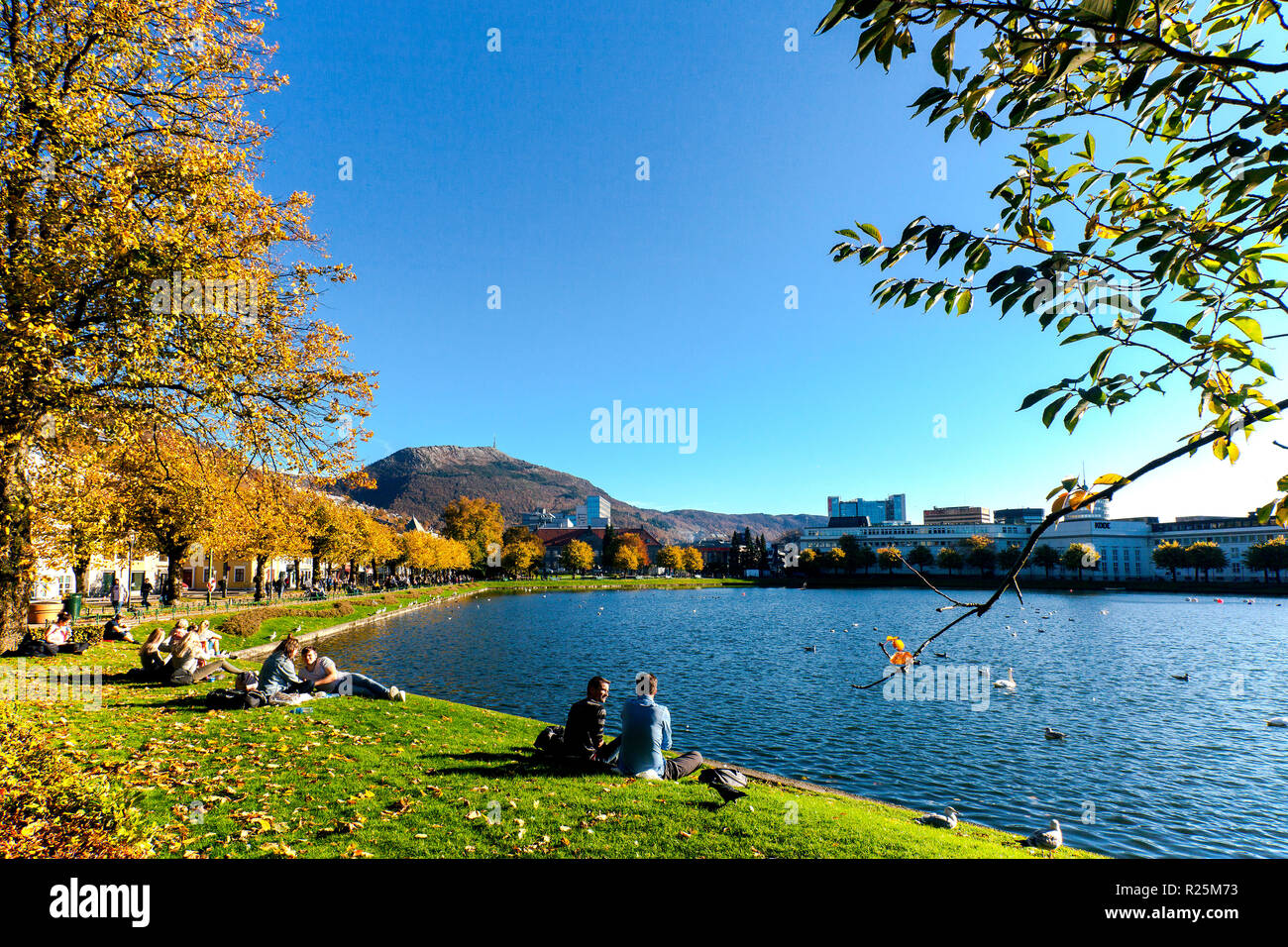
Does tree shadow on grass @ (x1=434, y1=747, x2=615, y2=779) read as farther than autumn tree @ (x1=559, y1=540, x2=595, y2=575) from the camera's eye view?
No

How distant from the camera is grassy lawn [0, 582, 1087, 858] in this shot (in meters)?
7.12

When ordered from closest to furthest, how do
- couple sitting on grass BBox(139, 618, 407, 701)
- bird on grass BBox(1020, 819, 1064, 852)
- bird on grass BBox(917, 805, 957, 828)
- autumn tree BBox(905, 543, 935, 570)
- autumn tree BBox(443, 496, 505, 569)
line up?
bird on grass BBox(1020, 819, 1064, 852) < bird on grass BBox(917, 805, 957, 828) < couple sitting on grass BBox(139, 618, 407, 701) < autumn tree BBox(905, 543, 935, 570) < autumn tree BBox(443, 496, 505, 569)

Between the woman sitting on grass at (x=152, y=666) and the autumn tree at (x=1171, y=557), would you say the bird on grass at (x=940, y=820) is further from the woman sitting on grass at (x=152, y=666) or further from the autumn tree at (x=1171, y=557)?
the autumn tree at (x=1171, y=557)

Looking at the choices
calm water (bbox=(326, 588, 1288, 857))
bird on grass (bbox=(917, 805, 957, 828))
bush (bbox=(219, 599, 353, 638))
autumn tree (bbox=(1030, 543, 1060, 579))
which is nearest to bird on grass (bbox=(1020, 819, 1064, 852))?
bird on grass (bbox=(917, 805, 957, 828))

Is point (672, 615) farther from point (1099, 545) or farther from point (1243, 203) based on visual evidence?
point (1099, 545)

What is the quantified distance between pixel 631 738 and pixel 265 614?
34.8 meters

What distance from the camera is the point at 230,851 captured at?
6.43m

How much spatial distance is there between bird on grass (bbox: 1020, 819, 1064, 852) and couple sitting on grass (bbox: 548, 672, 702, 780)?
581cm

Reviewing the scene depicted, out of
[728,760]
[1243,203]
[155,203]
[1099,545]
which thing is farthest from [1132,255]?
[1099,545]

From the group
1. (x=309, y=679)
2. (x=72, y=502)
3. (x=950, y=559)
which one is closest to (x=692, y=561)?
(x=950, y=559)

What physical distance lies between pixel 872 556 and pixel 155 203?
182539mm

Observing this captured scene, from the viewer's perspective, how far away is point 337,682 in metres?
15.9

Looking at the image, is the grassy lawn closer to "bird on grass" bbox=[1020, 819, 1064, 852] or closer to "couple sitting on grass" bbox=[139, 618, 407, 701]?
"bird on grass" bbox=[1020, 819, 1064, 852]

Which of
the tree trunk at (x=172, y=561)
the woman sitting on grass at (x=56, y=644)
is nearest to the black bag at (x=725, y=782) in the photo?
the woman sitting on grass at (x=56, y=644)
